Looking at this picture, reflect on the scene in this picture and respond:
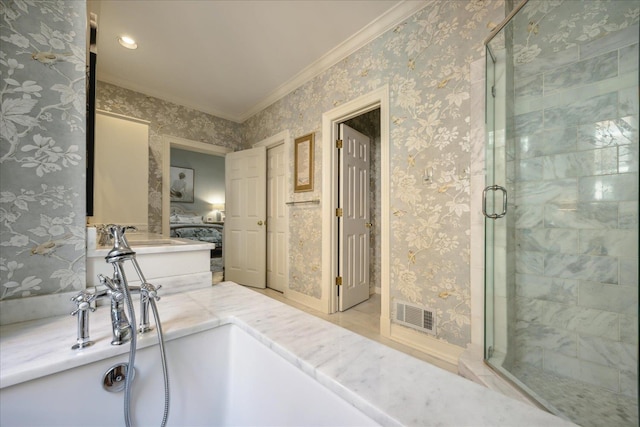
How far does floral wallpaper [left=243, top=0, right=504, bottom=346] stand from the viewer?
1.61 metres

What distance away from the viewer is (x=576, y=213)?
4.19 ft

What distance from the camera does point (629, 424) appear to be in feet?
3.17

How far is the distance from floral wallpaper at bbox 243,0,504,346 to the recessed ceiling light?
6.91 feet

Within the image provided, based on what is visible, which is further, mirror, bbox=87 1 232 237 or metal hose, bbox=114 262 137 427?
mirror, bbox=87 1 232 237

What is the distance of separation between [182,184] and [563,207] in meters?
Result: 6.72

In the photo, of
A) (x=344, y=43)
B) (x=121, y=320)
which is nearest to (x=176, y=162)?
(x=344, y=43)

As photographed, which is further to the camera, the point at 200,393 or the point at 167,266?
the point at 167,266

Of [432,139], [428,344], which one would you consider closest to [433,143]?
[432,139]

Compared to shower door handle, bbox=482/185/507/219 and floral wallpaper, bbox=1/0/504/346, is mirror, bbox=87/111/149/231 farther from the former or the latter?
shower door handle, bbox=482/185/507/219

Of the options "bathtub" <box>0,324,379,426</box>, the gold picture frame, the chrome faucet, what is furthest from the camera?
the gold picture frame

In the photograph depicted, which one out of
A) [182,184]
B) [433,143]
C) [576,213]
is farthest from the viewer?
[182,184]

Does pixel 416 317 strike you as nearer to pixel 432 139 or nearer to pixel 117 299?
pixel 432 139

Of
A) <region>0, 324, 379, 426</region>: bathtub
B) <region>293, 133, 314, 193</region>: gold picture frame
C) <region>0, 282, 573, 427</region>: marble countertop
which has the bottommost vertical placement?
<region>0, 324, 379, 426</region>: bathtub

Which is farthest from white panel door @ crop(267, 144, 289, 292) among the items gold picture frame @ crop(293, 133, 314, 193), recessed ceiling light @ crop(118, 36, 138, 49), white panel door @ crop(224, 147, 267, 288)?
recessed ceiling light @ crop(118, 36, 138, 49)
